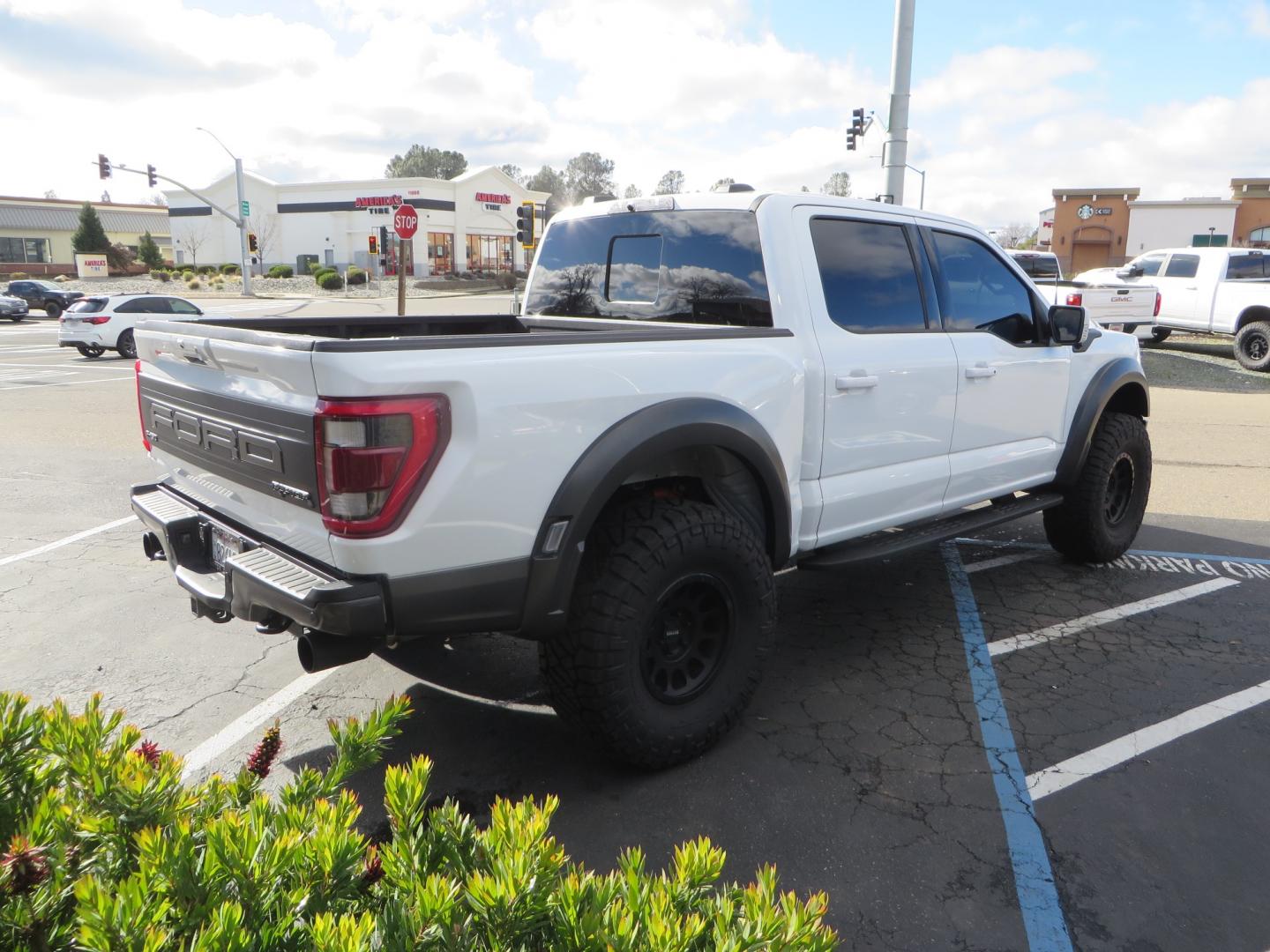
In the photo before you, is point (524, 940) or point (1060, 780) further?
point (1060, 780)

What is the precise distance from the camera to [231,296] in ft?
151

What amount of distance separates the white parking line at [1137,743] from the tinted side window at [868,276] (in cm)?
186


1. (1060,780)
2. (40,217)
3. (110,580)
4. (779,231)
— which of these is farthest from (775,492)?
(40,217)

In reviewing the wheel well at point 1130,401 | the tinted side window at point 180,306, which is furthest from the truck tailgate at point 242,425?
the tinted side window at point 180,306

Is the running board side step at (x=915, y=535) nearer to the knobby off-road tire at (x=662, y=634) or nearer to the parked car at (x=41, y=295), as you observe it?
the knobby off-road tire at (x=662, y=634)

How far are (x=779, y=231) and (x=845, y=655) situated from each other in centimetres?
197

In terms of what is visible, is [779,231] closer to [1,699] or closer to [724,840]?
[724,840]

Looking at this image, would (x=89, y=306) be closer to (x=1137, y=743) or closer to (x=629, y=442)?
(x=629, y=442)

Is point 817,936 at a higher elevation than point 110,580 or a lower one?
higher

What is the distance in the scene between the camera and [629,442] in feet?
9.68

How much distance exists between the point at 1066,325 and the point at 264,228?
232 feet

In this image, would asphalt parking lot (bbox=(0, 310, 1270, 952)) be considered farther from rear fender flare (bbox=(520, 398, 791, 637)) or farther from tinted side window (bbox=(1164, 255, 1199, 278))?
tinted side window (bbox=(1164, 255, 1199, 278))

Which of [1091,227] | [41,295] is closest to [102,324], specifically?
[41,295]

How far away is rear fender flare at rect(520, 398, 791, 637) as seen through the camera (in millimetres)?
2801
